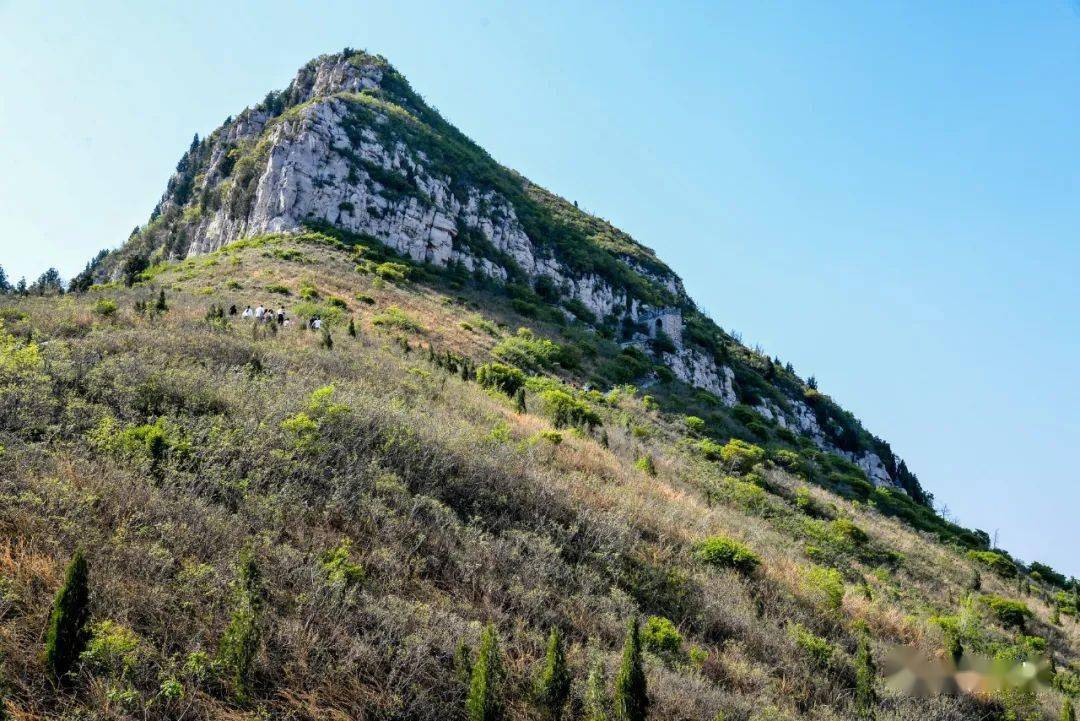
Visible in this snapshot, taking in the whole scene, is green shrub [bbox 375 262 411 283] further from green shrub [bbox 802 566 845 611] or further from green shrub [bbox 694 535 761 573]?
green shrub [bbox 802 566 845 611]

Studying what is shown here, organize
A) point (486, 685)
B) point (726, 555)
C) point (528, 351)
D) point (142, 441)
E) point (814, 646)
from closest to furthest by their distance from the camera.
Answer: point (486, 685), point (142, 441), point (814, 646), point (726, 555), point (528, 351)

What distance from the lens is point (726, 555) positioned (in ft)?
30.7

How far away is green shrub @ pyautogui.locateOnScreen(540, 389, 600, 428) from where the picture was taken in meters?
17.2

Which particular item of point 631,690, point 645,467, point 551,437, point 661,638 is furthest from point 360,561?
point 645,467

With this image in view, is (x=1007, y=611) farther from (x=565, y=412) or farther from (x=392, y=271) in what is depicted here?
(x=392, y=271)

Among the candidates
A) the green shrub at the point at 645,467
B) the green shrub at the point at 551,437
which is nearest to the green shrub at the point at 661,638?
the green shrub at the point at 551,437

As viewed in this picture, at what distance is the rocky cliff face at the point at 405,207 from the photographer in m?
43.4

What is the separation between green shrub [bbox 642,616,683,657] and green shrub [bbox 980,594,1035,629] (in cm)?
1447

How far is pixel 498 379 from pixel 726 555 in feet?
41.9

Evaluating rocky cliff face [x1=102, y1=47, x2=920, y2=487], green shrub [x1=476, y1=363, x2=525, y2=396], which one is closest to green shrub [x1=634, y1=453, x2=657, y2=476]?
green shrub [x1=476, y1=363, x2=525, y2=396]

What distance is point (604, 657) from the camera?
5766mm

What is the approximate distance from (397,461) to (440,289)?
103ft

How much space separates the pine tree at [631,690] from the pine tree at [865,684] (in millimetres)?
3239

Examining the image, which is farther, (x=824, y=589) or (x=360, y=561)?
(x=824, y=589)
